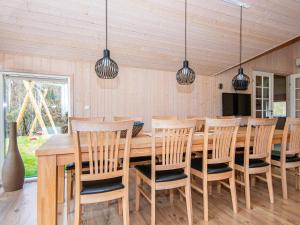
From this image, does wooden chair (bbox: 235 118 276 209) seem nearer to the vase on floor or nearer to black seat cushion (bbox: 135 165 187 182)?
black seat cushion (bbox: 135 165 187 182)

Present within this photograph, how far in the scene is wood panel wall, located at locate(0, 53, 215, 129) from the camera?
3.43 metres

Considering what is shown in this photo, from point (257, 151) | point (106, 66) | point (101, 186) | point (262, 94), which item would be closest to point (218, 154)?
point (257, 151)

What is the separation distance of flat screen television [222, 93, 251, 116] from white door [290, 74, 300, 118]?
1901 mm

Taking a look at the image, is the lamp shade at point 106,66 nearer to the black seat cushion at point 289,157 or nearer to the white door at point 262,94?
the black seat cushion at point 289,157

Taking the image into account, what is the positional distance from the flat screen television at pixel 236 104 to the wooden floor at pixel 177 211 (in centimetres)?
266

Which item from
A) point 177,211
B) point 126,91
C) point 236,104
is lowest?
point 177,211

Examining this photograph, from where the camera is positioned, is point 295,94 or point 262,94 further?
point 295,94

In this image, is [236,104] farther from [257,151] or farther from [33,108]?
[33,108]

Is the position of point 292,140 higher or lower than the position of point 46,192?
higher

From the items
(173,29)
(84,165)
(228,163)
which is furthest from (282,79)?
(84,165)

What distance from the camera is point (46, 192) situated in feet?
5.49

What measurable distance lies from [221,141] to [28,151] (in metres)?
3.33

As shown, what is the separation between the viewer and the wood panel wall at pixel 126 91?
343 centimetres

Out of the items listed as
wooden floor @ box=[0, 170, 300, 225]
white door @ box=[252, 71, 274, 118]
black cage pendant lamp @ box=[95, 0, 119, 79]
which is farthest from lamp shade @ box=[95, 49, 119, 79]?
white door @ box=[252, 71, 274, 118]
